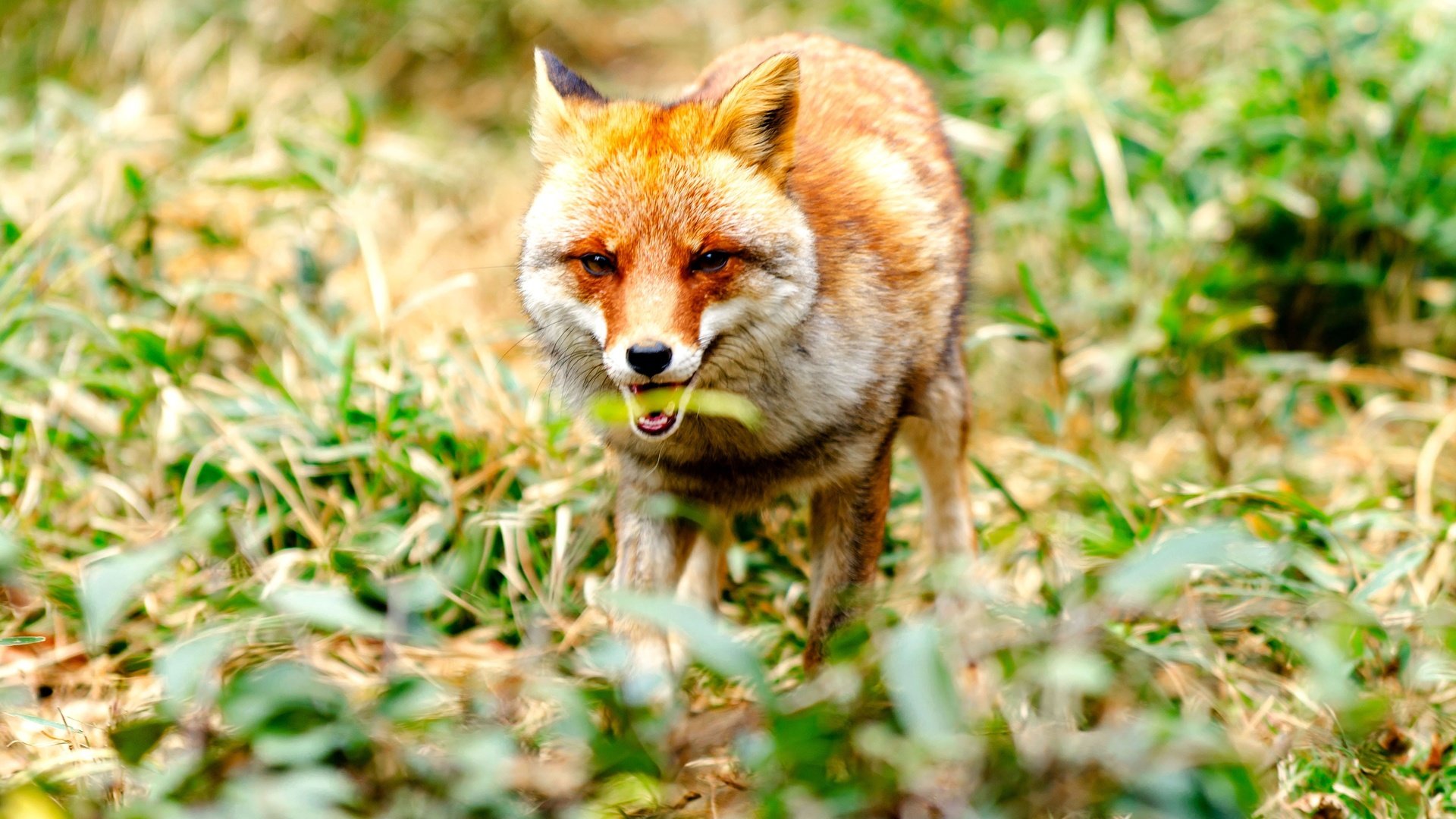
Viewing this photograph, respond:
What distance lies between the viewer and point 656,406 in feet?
10.3

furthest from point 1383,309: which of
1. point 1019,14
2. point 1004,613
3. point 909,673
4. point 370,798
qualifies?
point 370,798

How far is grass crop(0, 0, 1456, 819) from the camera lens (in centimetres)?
212

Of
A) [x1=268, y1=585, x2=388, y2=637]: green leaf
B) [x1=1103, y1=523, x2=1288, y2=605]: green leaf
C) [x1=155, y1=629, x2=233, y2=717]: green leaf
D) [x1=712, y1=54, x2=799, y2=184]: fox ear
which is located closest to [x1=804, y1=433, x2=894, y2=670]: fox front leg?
[x1=712, y1=54, x2=799, y2=184]: fox ear

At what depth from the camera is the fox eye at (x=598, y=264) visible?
10.9 feet

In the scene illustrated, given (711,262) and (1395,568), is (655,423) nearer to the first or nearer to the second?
(711,262)

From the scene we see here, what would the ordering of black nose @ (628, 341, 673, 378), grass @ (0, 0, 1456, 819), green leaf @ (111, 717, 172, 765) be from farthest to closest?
black nose @ (628, 341, 673, 378) → grass @ (0, 0, 1456, 819) → green leaf @ (111, 717, 172, 765)

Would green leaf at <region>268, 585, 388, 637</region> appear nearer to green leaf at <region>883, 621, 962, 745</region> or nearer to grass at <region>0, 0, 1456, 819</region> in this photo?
grass at <region>0, 0, 1456, 819</region>

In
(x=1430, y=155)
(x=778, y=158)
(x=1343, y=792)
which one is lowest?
(x=1343, y=792)

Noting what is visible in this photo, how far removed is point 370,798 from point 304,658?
41cm

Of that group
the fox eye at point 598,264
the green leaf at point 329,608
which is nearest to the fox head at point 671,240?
the fox eye at point 598,264

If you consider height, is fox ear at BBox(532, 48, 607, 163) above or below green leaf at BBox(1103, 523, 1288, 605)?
above

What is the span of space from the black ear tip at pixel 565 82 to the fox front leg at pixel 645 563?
122cm

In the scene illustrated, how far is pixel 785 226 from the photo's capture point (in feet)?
11.5

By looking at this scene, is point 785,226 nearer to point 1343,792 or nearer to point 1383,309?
point 1343,792
